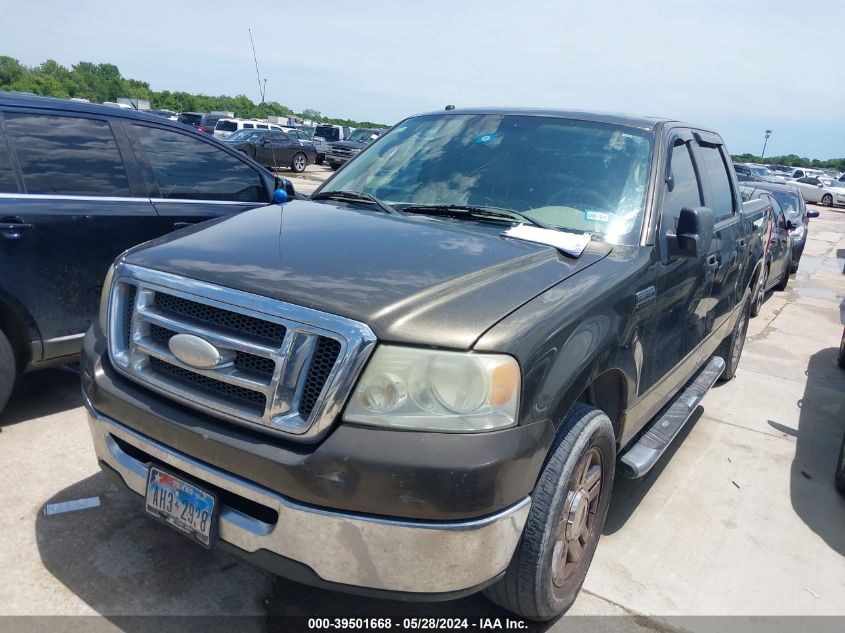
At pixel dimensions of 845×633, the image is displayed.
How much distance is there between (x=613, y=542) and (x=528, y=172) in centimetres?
183

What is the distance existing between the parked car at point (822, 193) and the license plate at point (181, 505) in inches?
1464

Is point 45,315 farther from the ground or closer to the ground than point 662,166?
closer to the ground

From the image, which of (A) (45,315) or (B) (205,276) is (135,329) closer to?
(B) (205,276)

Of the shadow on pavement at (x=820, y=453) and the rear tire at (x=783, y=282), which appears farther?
the rear tire at (x=783, y=282)

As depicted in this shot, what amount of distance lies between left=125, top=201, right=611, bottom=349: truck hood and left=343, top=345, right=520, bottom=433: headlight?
0.06m

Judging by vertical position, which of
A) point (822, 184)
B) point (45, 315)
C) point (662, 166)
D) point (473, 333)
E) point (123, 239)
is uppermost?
point (662, 166)

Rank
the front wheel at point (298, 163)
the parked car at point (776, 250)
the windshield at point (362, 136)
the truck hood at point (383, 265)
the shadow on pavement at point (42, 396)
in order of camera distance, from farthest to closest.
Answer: the windshield at point (362, 136) < the front wheel at point (298, 163) < the parked car at point (776, 250) < the shadow on pavement at point (42, 396) < the truck hood at point (383, 265)

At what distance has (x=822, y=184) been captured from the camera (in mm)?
34969

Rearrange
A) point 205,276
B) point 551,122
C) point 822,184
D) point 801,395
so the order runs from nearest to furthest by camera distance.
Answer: point 205,276 → point 551,122 → point 801,395 → point 822,184

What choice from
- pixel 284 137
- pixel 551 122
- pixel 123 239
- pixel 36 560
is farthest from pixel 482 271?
pixel 284 137

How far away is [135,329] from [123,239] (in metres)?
1.96

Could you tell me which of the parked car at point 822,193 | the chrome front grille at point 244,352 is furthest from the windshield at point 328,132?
the chrome front grille at point 244,352

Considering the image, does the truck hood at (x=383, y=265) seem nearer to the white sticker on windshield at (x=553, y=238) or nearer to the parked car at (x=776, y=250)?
the white sticker on windshield at (x=553, y=238)

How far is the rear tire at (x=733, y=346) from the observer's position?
555cm
